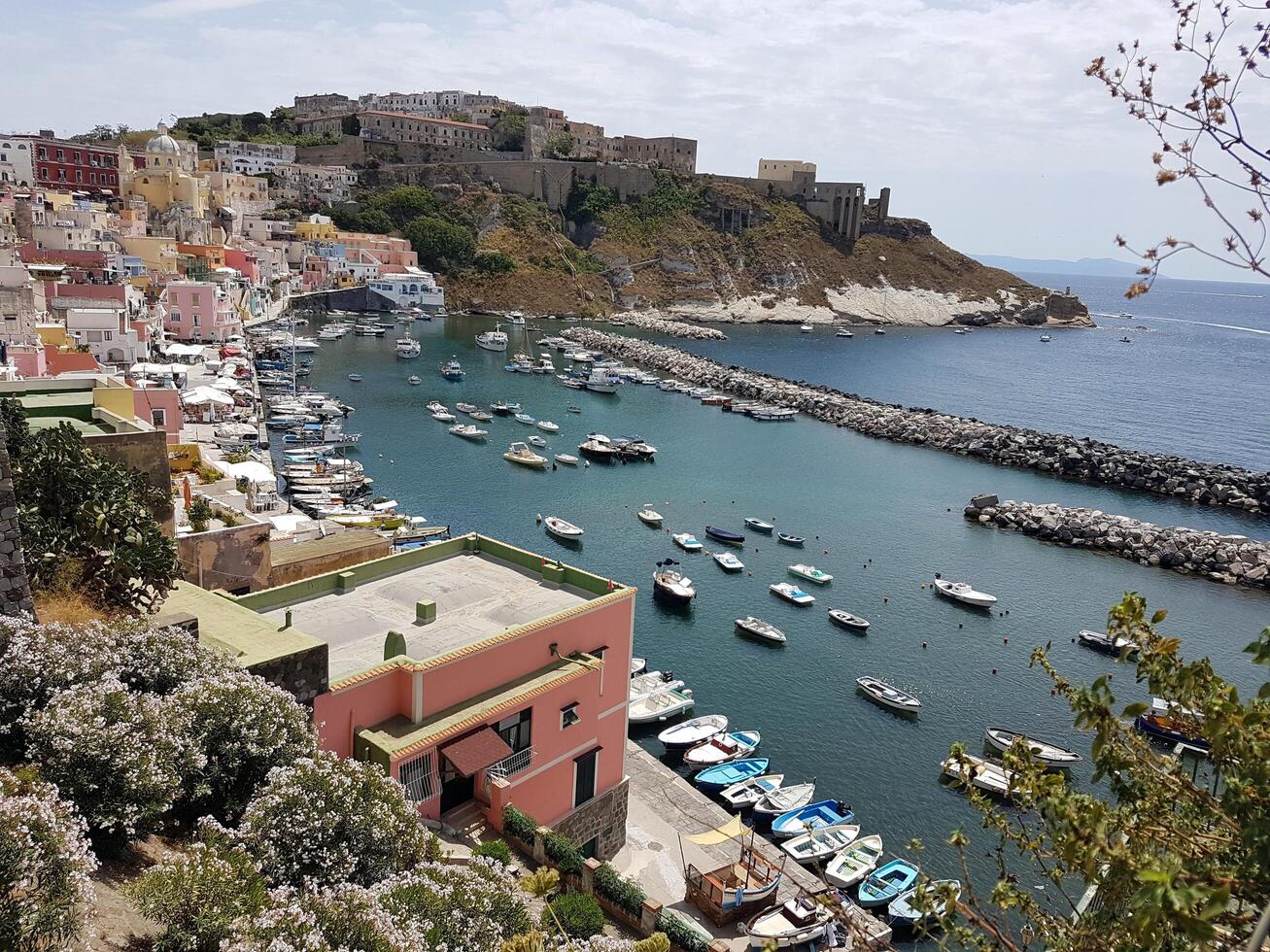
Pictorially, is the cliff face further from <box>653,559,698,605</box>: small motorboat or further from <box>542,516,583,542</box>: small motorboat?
<box>653,559,698,605</box>: small motorboat

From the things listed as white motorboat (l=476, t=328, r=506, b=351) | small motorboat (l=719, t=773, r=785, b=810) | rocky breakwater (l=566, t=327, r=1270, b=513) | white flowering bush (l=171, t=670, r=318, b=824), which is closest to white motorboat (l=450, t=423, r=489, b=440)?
rocky breakwater (l=566, t=327, r=1270, b=513)

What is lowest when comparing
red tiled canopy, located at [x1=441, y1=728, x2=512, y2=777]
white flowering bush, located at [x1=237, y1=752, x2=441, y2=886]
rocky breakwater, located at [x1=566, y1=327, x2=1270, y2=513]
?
rocky breakwater, located at [x1=566, y1=327, x2=1270, y2=513]

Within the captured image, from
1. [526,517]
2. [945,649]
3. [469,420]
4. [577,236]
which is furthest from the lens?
[577,236]

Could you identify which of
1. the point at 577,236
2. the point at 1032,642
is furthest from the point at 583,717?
the point at 577,236

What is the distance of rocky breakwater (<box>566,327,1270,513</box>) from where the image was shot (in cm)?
4309

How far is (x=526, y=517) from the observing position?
34281 millimetres

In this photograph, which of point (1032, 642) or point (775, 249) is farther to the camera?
point (775, 249)

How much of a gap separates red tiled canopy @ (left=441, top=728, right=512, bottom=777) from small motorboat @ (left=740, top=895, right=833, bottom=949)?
4958mm

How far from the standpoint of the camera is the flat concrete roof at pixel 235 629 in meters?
10.2

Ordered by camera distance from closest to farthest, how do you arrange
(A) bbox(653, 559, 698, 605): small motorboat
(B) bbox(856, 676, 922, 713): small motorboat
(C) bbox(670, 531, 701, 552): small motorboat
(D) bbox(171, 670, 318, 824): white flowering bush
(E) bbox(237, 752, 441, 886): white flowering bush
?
(E) bbox(237, 752, 441, 886): white flowering bush < (D) bbox(171, 670, 318, 824): white flowering bush < (B) bbox(856, 676, 922, 713): small motorboat < (A) bbox(653, 559, 698, 605): small motorboat < (C) bbox(670, 531, 701, 552): small motorboat

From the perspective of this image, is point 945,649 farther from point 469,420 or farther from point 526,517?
point 469,420

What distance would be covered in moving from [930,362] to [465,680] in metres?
78.6

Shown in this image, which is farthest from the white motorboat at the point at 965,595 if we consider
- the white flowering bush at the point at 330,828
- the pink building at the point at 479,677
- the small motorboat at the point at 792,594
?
the white flowering bush at the point at 330,828

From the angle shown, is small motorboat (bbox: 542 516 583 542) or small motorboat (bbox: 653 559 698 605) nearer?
small motorboat (bbox: 653 559 698 605)
